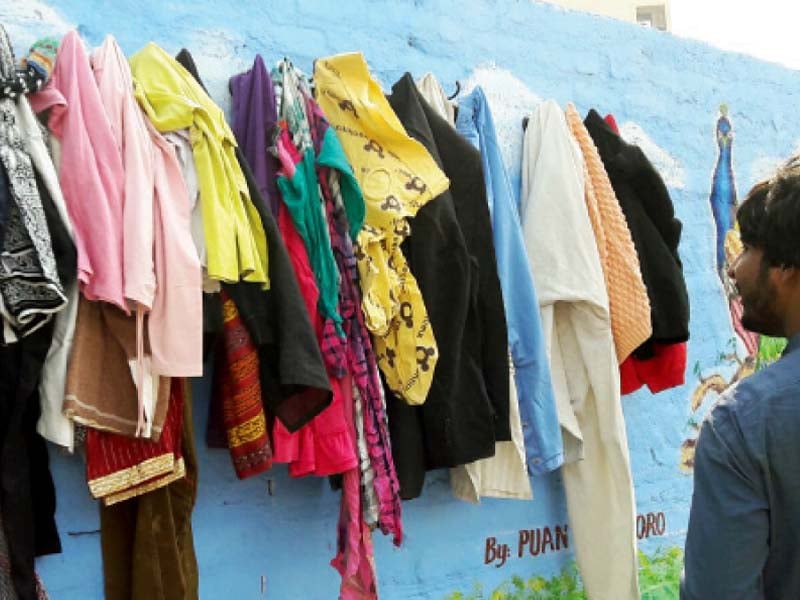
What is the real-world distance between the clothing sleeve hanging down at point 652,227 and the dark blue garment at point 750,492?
1.98 m

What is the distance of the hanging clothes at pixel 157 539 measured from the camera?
2510 mm

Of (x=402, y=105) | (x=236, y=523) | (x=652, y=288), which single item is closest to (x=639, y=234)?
(x=652, y=288)

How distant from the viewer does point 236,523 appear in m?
3.01

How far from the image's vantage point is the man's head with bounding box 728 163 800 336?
72.0 inches

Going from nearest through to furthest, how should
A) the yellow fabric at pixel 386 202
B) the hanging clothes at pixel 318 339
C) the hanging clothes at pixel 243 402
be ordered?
the hanging clothes at pixel 243 402 → the hanging clothes at pixel 318 339 → the yellow fabric at pixel 386 202

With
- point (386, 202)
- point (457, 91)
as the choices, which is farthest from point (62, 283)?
point (457, 91)

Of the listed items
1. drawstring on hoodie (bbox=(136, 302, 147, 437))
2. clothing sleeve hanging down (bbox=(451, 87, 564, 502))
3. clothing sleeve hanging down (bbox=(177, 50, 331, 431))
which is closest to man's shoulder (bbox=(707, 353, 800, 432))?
clothing sleeve hanging down (bbox=(177, 50, 331, 431))

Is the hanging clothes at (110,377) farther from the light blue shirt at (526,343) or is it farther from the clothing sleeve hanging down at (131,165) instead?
the light blue shirt at (526,343)

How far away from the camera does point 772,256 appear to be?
187 centimetres

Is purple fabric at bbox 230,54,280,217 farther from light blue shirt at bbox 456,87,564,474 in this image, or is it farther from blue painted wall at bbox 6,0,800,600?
light blue shirt at bbox 456,87,564,474

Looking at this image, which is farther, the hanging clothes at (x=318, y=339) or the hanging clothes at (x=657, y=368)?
the hanging clothes at (x=657, y=368)

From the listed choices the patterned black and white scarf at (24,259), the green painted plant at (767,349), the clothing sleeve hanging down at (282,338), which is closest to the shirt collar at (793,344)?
the clothing sleeve hanging down at (282,338)

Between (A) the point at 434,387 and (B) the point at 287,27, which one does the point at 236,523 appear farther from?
(B) the point at 287,27

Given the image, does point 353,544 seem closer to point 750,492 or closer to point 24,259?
point 24,259
